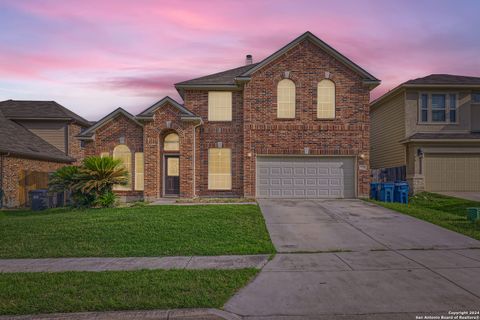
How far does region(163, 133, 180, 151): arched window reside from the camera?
20516 millimetres

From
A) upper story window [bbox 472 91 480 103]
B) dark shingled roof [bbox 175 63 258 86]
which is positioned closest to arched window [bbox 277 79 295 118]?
dark shingled roof [bbox 175 63 258 86]

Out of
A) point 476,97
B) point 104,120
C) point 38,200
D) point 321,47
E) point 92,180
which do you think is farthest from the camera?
point 476,97

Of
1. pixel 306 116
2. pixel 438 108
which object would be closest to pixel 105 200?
pixel 306 116

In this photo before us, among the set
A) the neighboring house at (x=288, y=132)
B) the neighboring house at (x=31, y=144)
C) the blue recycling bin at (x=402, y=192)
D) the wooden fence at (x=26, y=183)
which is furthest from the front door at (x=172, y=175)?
the blue recycling bin at (x=402, y=192)

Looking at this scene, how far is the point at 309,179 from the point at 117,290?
14694mm

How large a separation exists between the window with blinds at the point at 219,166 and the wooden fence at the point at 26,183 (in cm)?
1109

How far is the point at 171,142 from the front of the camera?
67.6 feet

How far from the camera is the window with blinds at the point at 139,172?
20547 mm

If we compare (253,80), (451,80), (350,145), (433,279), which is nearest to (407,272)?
(433,279)

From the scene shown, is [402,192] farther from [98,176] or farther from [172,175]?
[98,176]

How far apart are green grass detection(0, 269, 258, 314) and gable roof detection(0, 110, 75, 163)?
51.5 feet

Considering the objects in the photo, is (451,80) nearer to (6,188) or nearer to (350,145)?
(350,145)

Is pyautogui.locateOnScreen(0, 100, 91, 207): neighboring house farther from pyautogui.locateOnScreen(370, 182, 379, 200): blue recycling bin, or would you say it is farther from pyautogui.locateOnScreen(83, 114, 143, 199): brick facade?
pyautogui.locateOnScreen(370, 182, 379, 200): blue recycling bin

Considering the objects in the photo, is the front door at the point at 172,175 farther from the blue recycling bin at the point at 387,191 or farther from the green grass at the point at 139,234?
the blue recycling bin at the point at 387,191
